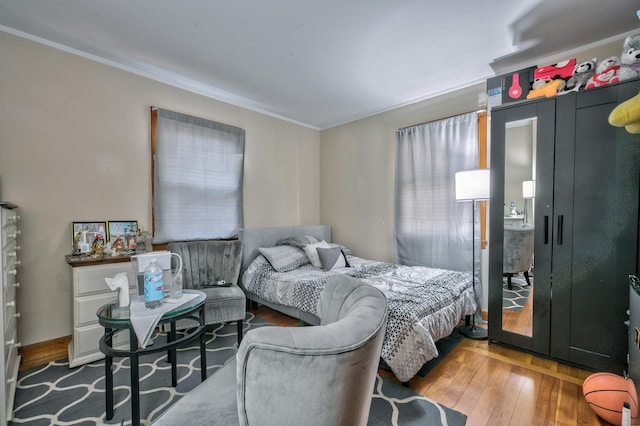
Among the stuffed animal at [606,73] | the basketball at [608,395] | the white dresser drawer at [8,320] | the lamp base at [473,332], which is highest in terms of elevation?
the stuffed animal at [606,73]

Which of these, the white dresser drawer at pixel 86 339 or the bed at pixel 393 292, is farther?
the white dresser drawer at pixel 86 339

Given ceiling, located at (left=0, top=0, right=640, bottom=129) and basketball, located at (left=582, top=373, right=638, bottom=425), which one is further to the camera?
ceiling, located at (left=0, top=0, right=640, bottom=129)

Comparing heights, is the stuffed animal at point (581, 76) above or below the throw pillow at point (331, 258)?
above

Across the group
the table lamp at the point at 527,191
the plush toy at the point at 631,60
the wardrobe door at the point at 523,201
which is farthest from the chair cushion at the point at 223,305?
the plush toy at the point at 631,60

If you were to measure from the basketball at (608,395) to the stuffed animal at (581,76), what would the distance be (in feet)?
6.55

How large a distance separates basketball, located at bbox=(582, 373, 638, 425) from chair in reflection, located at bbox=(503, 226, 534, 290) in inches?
30.3

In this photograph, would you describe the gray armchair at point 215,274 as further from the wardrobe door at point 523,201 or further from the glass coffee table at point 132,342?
the wardrobe door at point 523,201

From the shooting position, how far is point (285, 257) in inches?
130

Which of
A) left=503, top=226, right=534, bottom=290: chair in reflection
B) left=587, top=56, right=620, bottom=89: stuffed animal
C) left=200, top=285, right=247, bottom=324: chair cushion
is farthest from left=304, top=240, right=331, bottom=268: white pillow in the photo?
left=587, top=56, right=620, bottom=89: stuffed animal

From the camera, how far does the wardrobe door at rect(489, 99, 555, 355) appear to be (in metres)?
2.20

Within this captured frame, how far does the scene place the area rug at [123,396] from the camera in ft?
5.24

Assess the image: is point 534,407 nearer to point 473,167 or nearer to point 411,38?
point 473,167

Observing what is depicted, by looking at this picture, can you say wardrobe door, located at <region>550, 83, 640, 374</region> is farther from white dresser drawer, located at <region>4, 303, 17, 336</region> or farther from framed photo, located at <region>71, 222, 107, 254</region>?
framed photo, located at <region>71, 222, 107, 254</region>

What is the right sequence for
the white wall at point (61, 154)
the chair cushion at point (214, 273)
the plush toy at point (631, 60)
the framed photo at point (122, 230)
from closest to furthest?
the plush toy at point (631, 60) < the white wall at point (61, 154) < the chair cushion at point (214, 273) < the framed photo at point (122, 230)
